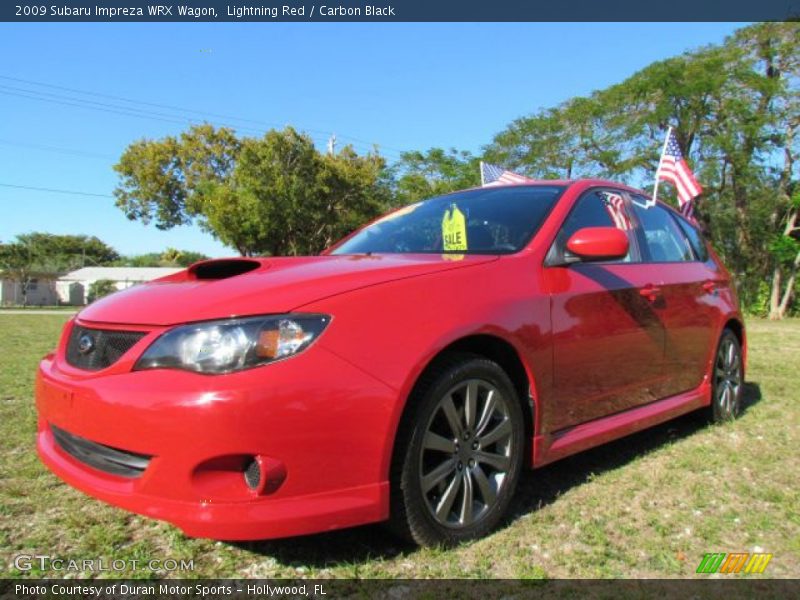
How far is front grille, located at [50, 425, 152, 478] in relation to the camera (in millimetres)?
2164

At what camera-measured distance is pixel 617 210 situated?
3.70 metres

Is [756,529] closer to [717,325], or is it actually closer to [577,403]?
[577,403]

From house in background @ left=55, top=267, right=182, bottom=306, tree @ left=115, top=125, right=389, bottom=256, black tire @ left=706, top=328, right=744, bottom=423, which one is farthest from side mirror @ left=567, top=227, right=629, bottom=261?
house in background @ left=55, top=267, right=182, bottom=306

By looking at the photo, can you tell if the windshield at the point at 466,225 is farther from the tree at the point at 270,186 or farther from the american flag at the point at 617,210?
the tree at the point at 270,186

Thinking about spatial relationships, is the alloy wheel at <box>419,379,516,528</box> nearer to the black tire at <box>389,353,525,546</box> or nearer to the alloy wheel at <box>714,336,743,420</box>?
the black tire at <box>389,353,525,546</box>

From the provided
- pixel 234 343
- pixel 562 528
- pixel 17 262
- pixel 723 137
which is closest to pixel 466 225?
pixel 562 528

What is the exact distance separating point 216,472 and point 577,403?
1.70 m

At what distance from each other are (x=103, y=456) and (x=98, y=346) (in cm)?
40

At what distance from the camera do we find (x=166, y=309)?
225 centimetres

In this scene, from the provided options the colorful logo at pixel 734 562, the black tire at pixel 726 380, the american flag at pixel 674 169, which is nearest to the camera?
the colorful logo at pixel 734 562

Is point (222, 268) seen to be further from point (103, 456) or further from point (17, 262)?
point (17, 262)

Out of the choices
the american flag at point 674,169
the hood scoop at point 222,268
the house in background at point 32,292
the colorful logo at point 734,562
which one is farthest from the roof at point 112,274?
the colorful logo at point 734,562

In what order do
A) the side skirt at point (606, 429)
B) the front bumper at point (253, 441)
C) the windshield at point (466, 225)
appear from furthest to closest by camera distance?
the windshield at point (466, 225)
the side skirt at point (606, 429)
the front bumper at point (253, 441)

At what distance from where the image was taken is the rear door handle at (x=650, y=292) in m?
3.48
